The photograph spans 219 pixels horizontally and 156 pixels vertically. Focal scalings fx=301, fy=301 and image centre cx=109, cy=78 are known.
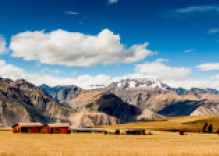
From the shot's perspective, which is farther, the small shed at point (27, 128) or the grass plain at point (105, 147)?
the small shed at point (27, 128)

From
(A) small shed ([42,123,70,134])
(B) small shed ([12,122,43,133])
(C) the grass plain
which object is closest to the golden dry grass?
(C) the grass plain

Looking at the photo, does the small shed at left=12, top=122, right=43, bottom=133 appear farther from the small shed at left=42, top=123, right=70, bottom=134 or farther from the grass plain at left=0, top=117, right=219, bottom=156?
the grass plain at left=0, top=117, right=219, bottom=156

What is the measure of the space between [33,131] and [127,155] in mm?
92700

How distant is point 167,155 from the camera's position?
111ft

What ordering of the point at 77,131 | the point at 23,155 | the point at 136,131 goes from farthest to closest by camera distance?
the point at 77,131
the point at 136,131
the point at 23,155

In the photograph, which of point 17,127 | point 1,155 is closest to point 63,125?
point 17,127

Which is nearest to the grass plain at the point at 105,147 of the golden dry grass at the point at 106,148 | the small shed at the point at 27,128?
the golden dry grass at the point at 106,148

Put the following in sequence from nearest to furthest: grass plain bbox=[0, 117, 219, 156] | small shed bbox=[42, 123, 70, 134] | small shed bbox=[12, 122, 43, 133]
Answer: grass plain bbox=[0, 117, 219, 156]
small shed bbox=[42, 123, 70, 134]
small shed bbox=[12, 122, 43, 133]

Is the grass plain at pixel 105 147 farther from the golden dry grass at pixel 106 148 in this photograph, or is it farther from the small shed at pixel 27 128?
the small shed at pixel 27 128

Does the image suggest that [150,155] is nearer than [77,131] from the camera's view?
Yes

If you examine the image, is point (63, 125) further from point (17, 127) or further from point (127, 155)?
point (127, 155)

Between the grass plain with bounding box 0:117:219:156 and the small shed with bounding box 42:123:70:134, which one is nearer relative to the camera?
the grass plain with bounding box 0:117:219:156

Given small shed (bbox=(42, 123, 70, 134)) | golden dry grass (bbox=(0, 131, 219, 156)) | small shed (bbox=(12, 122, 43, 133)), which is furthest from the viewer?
small shed (bbox=(12, 122, 43, 133))

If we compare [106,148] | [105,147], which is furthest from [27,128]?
[106,148]
